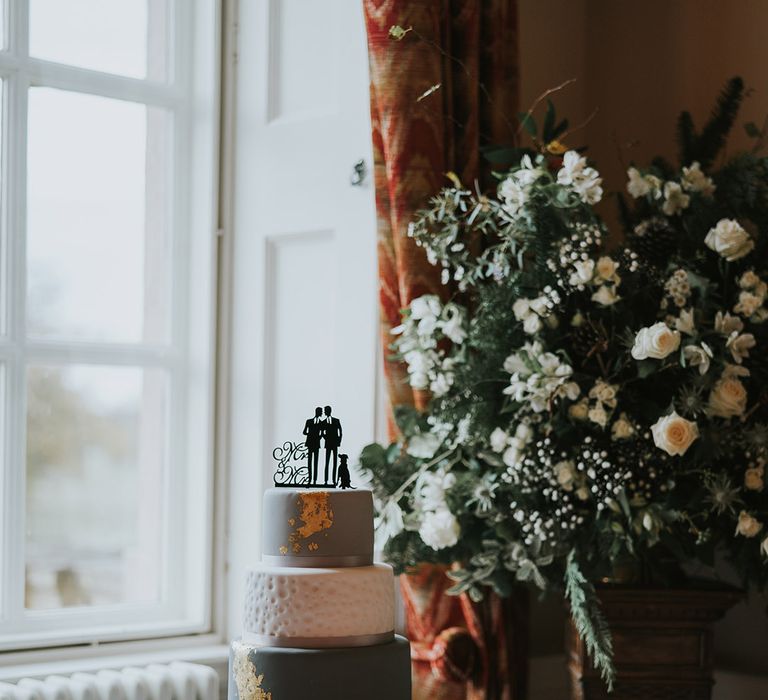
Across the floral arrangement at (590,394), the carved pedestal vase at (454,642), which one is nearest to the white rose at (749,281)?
the floral arrangement at (590,394)

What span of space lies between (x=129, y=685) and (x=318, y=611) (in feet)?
3.20

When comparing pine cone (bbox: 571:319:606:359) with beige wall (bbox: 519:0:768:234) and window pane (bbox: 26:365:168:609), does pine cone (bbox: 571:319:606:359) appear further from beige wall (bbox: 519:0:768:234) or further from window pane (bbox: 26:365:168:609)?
window pane (bbox: 26:365:168:609)

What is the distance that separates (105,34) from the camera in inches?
109

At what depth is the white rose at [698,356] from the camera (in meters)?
1.91

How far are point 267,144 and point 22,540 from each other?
1.08 m

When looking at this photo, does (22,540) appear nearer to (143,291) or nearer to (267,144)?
(143,291)

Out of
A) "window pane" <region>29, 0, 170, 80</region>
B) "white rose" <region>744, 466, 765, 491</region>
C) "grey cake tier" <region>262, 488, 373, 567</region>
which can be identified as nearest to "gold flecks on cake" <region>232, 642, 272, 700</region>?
"grey cake tier" <region>262, 488, 373, 567</region>

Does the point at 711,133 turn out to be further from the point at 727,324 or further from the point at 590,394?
the point at 590,394

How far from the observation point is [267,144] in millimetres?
2736

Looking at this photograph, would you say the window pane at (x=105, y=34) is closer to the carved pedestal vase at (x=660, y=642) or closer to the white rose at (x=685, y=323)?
the white rose at (x=685, y=323)

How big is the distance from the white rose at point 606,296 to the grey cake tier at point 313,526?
62cm

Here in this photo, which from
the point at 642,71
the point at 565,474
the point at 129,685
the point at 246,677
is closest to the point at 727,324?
the point at 565,474

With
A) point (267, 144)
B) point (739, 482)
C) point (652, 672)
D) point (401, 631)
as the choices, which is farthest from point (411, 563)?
point (267, 144)

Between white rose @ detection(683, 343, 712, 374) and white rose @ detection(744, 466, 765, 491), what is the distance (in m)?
0.20
